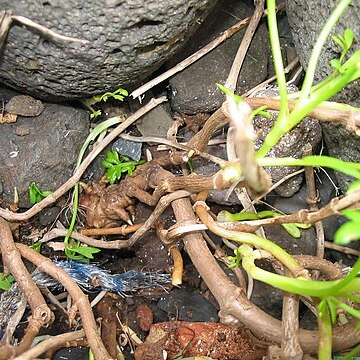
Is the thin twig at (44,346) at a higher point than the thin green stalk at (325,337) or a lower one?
lower

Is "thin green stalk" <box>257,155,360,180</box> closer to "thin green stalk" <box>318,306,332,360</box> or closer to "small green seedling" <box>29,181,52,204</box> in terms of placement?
"thin green stalk" <box>318,306,332,360</box>

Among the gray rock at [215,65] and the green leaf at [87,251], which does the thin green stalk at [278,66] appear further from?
the green leaf at [87,251]

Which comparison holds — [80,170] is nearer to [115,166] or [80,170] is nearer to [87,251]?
[115,166]

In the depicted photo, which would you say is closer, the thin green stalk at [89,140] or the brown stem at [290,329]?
the brown stem at [290,329]

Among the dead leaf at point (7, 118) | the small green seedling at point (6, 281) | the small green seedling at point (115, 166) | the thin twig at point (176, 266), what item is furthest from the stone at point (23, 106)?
the thin twig at point (176, 266)

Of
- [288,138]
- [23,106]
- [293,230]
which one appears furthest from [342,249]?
[23,106]

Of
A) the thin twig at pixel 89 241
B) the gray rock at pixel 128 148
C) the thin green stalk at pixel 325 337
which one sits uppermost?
the gray rock at pixel 128 148
